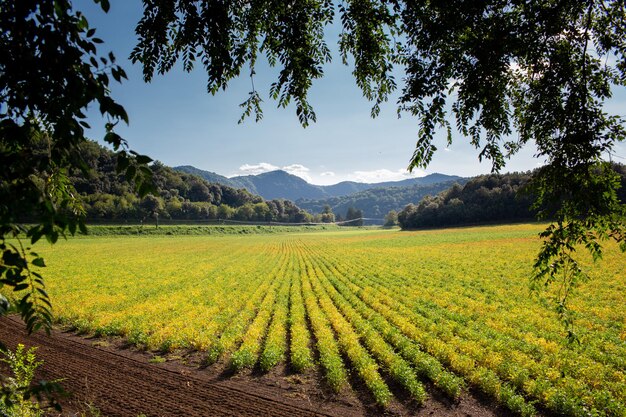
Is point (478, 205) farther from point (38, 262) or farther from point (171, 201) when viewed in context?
point (171, 201)

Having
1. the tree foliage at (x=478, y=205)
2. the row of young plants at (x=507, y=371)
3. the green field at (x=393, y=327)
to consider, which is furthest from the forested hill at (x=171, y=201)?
the row of young plants at (x=507, y=371)

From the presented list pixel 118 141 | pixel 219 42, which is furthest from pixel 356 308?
pixel 118 141

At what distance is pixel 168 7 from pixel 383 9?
8.33ft

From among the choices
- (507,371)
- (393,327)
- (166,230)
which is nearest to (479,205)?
(166,230)

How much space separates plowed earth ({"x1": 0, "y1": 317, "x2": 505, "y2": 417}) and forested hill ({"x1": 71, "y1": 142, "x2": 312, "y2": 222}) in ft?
→ 291

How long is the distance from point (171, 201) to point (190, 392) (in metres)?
139

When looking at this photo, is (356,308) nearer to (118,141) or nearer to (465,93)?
(465,93)

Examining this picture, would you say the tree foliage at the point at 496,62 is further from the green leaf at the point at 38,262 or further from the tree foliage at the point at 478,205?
the tree foliage at the point at 478,205

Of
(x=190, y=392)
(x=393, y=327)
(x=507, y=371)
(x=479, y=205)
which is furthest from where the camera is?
(x=479, y=205)

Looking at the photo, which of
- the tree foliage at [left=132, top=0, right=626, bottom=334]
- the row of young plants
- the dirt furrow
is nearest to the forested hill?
the dirt furrow

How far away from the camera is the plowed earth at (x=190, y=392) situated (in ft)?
25.3

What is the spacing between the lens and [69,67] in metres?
1.95

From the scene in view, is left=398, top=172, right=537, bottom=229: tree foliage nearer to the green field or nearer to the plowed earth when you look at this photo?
the green field

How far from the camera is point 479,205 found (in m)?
91.4
